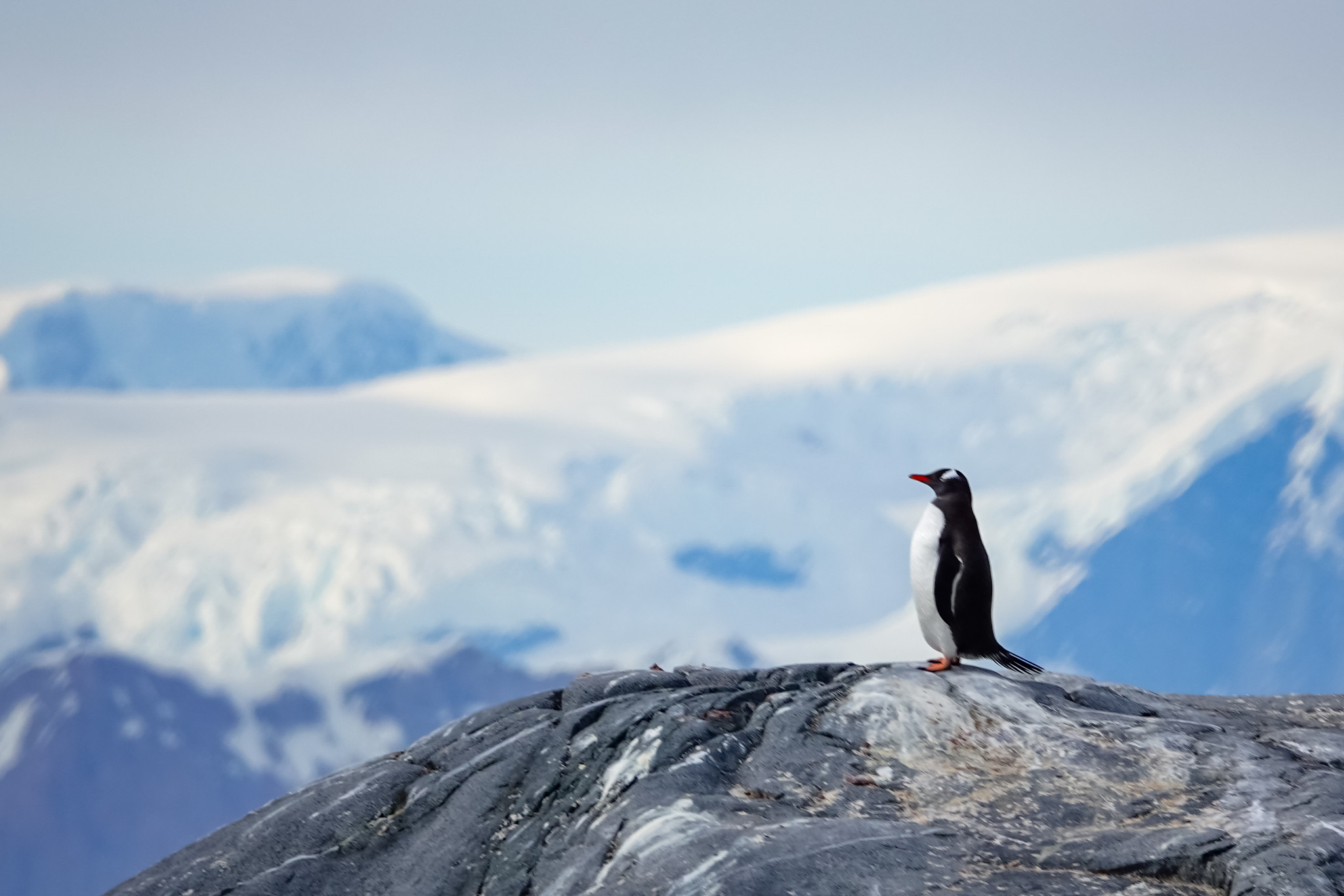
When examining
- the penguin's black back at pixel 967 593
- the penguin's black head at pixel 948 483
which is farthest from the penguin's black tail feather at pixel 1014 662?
the penguin's black head at pixel 948 483

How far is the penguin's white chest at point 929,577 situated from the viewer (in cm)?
852

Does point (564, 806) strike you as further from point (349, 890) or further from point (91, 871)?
point (91, 871)

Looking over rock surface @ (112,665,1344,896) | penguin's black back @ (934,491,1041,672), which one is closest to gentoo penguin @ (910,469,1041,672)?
penguin's black back @ (934,491,1041,672)

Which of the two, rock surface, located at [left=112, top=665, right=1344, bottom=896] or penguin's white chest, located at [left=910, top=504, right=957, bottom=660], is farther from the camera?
penguin's white chest, located at [left=910, top=504, right=957, bottom=660]

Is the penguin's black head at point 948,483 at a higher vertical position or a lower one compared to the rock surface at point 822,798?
higher

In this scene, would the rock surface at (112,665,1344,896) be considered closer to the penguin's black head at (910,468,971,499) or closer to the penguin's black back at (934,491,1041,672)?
the penguin's black back at (934,491,1041,672)

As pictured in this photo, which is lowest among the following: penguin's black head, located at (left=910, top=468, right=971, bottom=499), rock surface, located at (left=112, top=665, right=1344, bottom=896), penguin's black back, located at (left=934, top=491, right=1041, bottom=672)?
rock surface, located at (left=112, top=665, right=1344, bottom=896)

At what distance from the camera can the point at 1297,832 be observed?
19.6 ft

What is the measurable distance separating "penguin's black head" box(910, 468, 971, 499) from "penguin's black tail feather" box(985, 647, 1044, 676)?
114cm

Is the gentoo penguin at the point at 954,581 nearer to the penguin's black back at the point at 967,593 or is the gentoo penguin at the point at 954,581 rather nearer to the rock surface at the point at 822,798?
the penguin's black back at the point at 967,593

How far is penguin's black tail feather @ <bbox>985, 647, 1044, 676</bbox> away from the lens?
860 centimetres

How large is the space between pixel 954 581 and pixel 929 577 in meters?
0.19

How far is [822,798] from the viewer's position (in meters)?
7.05

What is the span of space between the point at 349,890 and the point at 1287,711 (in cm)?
674
